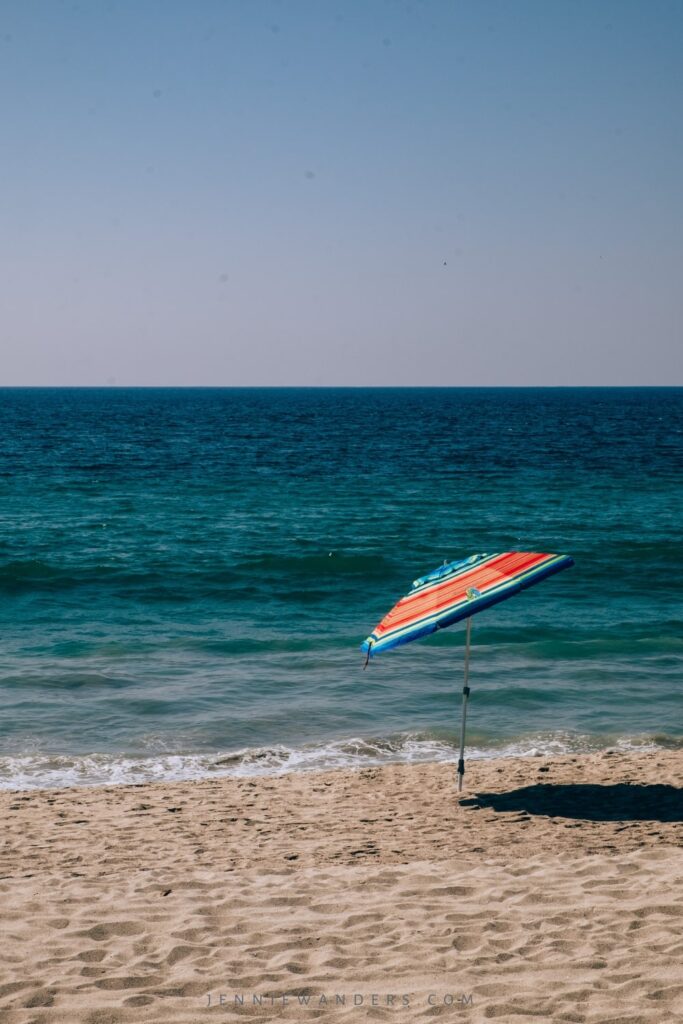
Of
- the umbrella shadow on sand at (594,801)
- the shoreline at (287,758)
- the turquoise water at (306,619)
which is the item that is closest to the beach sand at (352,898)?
the umbrella shadow on sand at (594,801)

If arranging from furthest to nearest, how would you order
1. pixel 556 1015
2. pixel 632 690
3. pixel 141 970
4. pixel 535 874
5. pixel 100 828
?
1. pixel 632 690
2. pixel 100 828
3. pixel 535 874
4. pixel 141 970
5. pixel 556 1015

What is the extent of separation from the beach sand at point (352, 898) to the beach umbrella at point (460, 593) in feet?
6.47

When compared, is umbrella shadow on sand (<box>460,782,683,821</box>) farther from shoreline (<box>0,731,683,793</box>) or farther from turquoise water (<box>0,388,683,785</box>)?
turquoise water (<box>0,388,683,785</box>)

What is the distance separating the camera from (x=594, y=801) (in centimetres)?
1030

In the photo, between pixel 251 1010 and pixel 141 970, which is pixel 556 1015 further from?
pixel 141 970

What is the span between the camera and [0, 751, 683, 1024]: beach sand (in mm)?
6008

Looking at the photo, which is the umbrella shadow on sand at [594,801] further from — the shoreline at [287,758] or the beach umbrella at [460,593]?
the beach umbrella at [460,593]

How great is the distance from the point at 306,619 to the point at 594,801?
10.2 meters

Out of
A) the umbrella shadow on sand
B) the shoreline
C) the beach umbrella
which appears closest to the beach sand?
the umbrella shadow on sand

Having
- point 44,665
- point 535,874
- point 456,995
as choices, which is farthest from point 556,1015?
point 44,665

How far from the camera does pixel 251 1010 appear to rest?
5.89 meters

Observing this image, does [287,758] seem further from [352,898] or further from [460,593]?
[352,898]

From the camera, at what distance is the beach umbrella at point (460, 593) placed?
360 inches

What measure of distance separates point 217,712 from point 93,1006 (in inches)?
316
